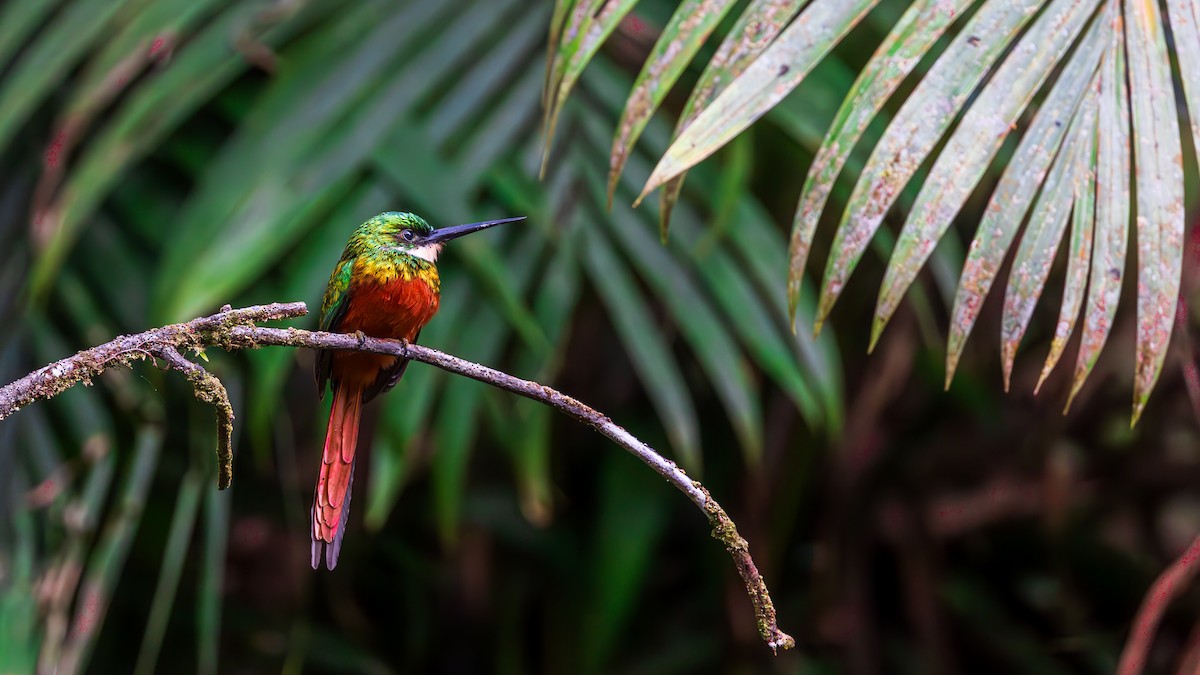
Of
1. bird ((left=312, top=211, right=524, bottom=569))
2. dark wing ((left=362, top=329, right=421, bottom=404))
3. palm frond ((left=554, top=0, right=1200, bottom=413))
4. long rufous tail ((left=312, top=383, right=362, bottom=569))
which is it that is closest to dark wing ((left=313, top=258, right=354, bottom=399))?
bird ((left=312, top=211, right=524, bottom=569))

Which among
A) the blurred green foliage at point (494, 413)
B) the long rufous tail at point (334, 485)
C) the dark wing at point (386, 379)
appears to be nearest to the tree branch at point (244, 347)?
the long rufous tail at point (334, 485)

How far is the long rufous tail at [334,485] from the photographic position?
3.59 ft

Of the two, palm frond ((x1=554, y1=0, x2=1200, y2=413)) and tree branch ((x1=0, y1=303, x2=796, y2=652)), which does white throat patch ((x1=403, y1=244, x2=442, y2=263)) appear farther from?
tree branch ((x1=0, y1=303, x2=796, y2=652))

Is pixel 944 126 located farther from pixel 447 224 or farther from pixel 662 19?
pixel 662 19

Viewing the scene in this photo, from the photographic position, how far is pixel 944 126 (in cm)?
129

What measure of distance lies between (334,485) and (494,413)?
4.11 feet

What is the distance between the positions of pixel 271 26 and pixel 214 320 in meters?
1.56

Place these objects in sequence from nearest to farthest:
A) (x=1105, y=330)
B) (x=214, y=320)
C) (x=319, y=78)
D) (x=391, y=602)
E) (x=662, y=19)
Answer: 1. (x=214, y=320)
2. (x=1105, y=330)
3. (x=319, y=78)
4. (x=662, y=19)
5. (x=391, y=602)

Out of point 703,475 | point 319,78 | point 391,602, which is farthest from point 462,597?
point 319,78

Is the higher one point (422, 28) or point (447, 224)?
point (422, 28)

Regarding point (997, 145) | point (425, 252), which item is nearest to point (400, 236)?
point (425, 252)

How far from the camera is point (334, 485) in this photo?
1.20m

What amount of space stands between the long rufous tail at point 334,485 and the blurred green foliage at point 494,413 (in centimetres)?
65

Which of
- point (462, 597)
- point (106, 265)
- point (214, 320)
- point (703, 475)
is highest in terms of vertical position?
point (106, 265)
